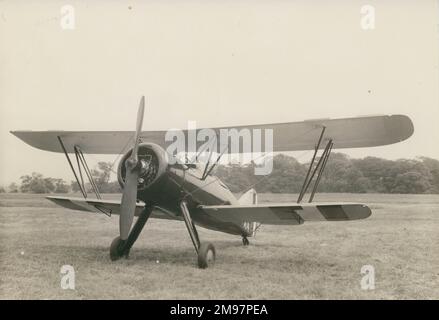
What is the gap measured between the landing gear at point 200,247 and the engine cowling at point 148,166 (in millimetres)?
799

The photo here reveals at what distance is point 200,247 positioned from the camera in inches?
275

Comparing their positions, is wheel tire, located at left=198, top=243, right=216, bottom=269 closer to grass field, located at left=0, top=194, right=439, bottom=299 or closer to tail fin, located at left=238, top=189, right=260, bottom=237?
grass field, located at left=0, top=194, right=439, bottom=299

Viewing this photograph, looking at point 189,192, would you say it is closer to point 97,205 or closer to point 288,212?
point 288,212

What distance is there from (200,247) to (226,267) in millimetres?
569

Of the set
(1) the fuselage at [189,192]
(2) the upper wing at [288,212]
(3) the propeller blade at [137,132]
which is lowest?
(2) the upper wing at [288,212]

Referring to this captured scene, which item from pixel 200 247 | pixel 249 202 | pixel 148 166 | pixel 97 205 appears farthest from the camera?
pixel 249 202

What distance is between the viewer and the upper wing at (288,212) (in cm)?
669

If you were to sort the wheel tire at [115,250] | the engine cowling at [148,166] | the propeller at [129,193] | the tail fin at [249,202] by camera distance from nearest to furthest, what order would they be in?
the propeller at [129,193] < the engine cowling at [148,166] < the wheel tire at [115,250] < the tail fin at [249,202]

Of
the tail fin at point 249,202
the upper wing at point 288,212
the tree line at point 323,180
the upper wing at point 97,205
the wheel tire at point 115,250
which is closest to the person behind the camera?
the upper wing at point 288,212

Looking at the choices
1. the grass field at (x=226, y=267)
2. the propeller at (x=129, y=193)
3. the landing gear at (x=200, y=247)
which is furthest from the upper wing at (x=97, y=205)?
the propeller at (x=129, y=193)

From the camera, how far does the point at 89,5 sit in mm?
6613

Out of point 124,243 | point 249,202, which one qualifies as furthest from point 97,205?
point 249,202

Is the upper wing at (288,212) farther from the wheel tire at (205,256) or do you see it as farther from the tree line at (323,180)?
the tree line at (323,180)
